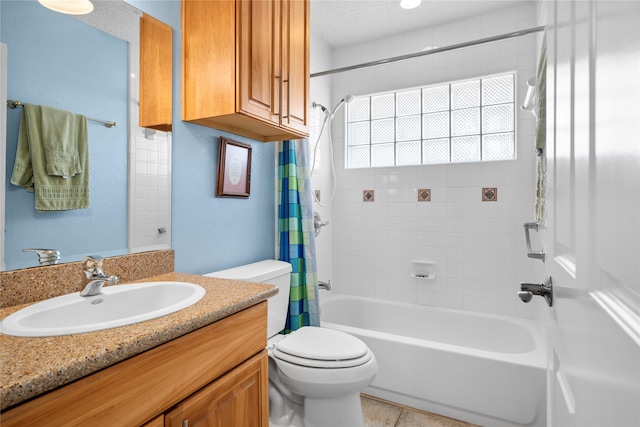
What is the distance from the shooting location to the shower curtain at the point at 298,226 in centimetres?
203

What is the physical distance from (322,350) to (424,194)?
1600 millimetres

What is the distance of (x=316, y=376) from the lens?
4.47 ft

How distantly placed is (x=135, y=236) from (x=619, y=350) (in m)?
1.41

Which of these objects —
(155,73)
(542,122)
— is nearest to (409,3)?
(542,122)

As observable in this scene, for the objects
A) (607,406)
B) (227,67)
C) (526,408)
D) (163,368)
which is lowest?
(526,408)

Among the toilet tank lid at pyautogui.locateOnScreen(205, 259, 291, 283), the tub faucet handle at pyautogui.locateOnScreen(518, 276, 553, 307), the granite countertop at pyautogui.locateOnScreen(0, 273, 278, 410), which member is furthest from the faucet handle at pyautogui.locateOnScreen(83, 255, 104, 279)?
the tub faucet handle at pyautogui.locateOnScreen(518, 276, 553, 307)

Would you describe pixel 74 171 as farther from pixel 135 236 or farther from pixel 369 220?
pixel 369 220

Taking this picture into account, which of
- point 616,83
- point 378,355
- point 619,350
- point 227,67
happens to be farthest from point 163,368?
point 378,355

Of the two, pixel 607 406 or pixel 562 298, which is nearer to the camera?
pixel 607 406

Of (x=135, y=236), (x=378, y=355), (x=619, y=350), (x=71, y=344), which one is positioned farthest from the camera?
(x=378, y=355)

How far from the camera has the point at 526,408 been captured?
1624mm

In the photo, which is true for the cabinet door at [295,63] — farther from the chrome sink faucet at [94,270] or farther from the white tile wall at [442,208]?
the white tile wall at [442,208]

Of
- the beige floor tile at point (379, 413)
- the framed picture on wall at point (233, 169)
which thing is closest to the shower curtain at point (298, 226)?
the framed picture on wall at point (233, 169)

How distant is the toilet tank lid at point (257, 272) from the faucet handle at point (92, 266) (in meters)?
0.53
